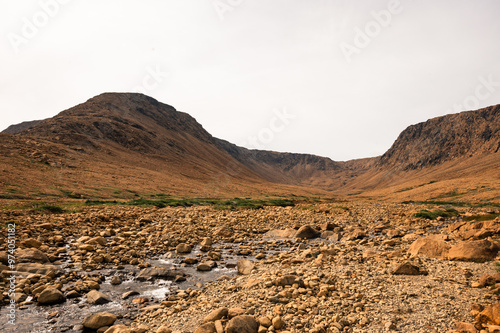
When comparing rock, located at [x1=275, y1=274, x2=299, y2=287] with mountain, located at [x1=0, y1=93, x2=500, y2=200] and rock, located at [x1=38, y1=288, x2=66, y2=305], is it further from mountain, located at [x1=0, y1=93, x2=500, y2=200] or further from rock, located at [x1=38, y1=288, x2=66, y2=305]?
mountain, located at [x1=0, y1=93, x2=500, y2=200]

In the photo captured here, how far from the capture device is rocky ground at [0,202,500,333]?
19.8 feet

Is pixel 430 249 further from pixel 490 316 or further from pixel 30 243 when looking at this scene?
pixel 30 243

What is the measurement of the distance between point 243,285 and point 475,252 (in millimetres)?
9104

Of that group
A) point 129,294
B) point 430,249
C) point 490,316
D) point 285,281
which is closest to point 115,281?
point 129,294

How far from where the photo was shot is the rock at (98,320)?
6.72 m

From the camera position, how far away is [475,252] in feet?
32.7

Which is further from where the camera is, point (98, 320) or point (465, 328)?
point (98, 320)

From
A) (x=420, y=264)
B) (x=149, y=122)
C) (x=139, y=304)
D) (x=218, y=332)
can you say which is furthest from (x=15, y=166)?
(x=149, y=122)

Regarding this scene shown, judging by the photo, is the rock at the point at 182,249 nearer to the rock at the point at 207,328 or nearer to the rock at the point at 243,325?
the rock at the point at 207,328

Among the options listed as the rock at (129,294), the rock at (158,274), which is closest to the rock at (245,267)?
the rock at (158,274)

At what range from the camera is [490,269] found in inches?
348

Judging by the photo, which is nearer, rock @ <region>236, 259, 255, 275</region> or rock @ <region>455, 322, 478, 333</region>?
rock @ <region>455, 322, 478, 333</region>

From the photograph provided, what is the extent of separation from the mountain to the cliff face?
0.43m

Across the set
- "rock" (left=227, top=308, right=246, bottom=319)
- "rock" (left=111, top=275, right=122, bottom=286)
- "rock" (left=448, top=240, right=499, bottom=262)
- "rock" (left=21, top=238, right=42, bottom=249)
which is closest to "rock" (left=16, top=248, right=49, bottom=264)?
"rock" (left=21, top=238, right=42, bottom=249)
